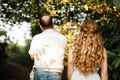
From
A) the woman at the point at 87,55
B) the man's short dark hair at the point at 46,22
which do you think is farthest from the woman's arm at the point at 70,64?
the man's short dark hair at the point at 46,22

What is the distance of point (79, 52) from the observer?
607 centimetres

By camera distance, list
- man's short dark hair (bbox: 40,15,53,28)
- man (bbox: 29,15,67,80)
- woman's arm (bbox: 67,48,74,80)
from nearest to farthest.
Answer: woman's arm (bbox: 67,48,74,80) < man (bbox: 29,15,67,80) < man's short dark hair (bbox: 40,15,53,28)

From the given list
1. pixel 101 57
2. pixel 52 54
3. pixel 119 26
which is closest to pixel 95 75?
pixel 101 57

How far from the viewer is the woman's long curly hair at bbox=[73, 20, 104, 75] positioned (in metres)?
6.06

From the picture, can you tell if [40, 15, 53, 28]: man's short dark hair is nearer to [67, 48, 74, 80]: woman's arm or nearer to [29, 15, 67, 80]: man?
→ [29, 15, 67, 80]: man

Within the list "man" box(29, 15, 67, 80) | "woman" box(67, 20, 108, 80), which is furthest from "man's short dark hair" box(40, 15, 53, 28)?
"woman" box(67, 20, 108, 80)

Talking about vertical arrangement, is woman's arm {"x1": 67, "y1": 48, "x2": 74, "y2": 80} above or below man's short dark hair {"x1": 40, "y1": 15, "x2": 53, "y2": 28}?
below

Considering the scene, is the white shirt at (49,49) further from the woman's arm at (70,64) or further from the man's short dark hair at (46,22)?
the woman's arm at (70,64)

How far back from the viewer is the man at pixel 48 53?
6219 millimetres

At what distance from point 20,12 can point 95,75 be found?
1286cm

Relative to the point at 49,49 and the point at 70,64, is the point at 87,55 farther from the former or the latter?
the point at 49,49

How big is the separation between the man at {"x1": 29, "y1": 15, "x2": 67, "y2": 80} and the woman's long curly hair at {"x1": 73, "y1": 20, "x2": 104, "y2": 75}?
13.0 inches

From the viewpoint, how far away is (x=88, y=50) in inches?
240

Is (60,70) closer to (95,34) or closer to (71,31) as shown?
(95,34)
